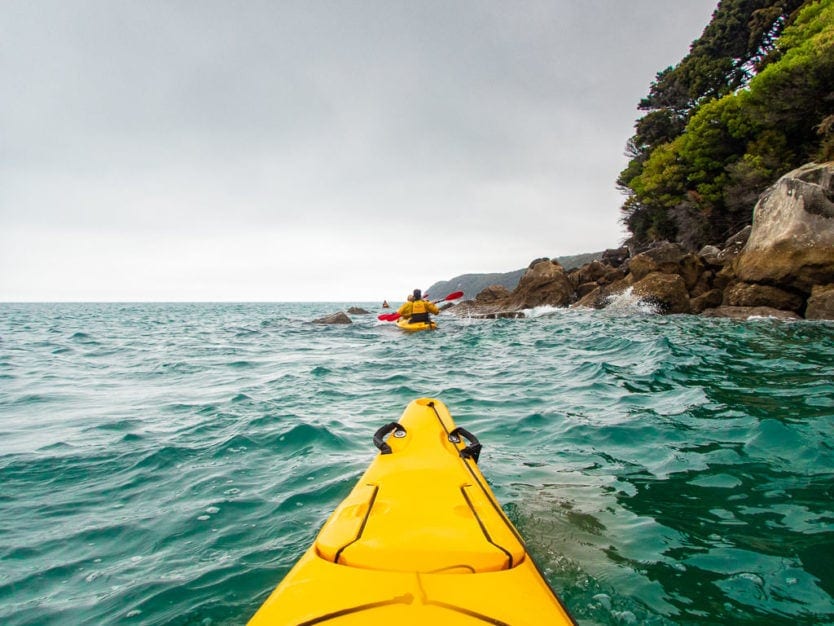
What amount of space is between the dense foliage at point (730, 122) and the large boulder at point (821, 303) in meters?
7.22

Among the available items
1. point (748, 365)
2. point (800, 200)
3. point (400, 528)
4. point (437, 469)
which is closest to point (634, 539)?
point (437, 469)

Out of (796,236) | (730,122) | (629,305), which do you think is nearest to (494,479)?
(796,236)

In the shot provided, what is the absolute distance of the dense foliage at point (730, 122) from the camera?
1722 cm

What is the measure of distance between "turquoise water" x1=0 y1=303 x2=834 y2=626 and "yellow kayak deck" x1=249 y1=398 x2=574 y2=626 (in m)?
0.73

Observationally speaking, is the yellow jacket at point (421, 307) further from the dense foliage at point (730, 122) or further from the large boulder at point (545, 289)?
the dense foliage at point (730, 122)

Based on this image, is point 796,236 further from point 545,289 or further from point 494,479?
point 494,479

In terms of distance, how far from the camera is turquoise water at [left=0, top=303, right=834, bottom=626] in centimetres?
228

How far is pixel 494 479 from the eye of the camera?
3.68 metres

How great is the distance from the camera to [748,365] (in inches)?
269

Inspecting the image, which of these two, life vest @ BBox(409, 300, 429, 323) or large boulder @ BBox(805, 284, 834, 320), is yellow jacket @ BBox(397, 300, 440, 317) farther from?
large boulder @ BBox(805, 284, 834, 320)

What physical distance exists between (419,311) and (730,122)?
18.2 metres

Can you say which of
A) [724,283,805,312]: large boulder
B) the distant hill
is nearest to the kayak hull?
[724,283,805,312]: large boulder

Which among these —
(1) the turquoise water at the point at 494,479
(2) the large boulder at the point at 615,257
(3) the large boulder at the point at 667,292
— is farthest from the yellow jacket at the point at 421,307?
(2) the large boulder at the point at 615,257

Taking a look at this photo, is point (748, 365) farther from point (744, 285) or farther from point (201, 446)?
point (744, 285)
